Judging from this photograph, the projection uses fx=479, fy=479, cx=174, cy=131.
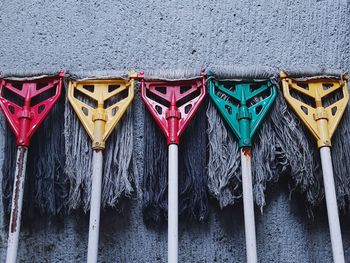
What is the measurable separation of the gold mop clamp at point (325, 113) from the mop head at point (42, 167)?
0.53 m

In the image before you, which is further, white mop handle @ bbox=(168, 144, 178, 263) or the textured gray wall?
the textured gray wall

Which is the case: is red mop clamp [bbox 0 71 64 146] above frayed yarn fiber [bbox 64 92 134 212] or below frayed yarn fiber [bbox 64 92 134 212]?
above

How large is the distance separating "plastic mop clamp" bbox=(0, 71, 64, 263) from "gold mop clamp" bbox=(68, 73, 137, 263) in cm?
5

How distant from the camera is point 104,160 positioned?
1.07m

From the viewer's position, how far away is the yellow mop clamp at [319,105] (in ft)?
3.42

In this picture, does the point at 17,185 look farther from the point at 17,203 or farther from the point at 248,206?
the point at 248,206

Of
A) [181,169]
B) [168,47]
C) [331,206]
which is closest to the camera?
[331,206]

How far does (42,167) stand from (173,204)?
1.04ft

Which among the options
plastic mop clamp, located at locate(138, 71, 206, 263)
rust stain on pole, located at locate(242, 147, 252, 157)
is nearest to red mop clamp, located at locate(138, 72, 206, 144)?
plastic mop clamp, located at locate(138, 71, 206, 263)

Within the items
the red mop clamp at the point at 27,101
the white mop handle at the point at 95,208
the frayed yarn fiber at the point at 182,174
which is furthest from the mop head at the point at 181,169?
the red mop clamp at the point at 27,101

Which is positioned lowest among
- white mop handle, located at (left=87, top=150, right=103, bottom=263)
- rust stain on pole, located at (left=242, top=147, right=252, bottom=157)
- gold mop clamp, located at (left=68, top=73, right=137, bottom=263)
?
white mop handle, located at (left=87, top=150, right=103, bottom=263)

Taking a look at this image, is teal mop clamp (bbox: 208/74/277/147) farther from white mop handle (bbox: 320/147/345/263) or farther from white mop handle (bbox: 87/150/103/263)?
white mop handle (bbox: 87/150/103/263)

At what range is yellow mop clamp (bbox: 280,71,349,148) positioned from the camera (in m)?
1.04

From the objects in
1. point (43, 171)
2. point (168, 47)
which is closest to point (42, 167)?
point (43, 171)
